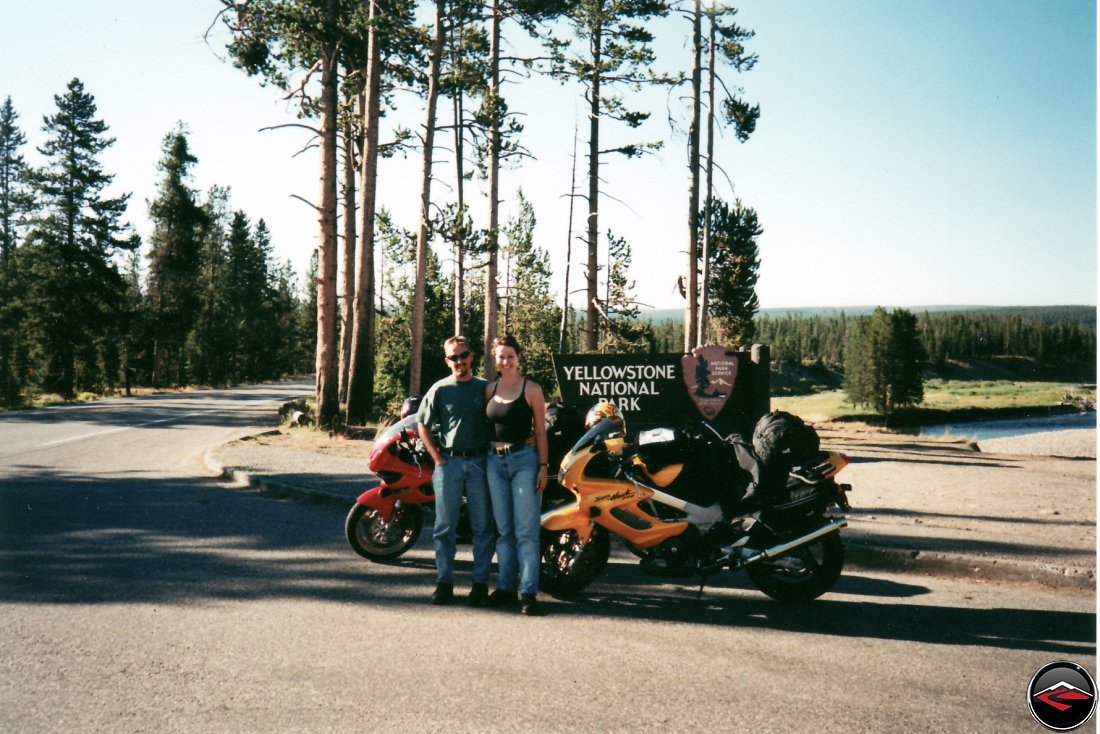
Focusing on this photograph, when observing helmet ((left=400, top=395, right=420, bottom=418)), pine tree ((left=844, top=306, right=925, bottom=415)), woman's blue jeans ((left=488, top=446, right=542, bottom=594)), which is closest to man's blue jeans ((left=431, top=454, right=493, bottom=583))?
woman's blue jeans ((left=488, top=446, right=542, bottom=594))

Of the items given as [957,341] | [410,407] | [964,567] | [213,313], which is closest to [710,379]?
[964,567]

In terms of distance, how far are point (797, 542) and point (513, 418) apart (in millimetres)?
2276

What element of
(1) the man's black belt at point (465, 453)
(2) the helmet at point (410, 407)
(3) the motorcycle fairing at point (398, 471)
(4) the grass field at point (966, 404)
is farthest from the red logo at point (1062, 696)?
(4) the grass field at point (966, 404)

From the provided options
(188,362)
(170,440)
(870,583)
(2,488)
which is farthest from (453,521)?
(188,362)

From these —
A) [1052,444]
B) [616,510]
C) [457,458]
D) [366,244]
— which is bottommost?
[1052,444]

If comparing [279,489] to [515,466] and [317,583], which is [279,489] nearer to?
[317,583]

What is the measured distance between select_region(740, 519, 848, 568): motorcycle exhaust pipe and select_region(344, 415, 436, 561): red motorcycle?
2974mm

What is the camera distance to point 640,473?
5.97 meters

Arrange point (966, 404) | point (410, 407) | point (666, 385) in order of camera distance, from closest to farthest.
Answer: point (410, 407), point (666, 385), point (966, 404)

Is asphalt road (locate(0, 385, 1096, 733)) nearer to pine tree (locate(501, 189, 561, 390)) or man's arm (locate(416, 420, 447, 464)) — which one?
man's arm (locate(416, 420, 447, 464))

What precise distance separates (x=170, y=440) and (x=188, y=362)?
160ft

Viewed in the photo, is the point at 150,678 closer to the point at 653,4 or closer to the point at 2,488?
the point at 2,488

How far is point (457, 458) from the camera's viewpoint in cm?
577

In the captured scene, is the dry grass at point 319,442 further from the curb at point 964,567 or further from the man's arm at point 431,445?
the curb at point 964,567
